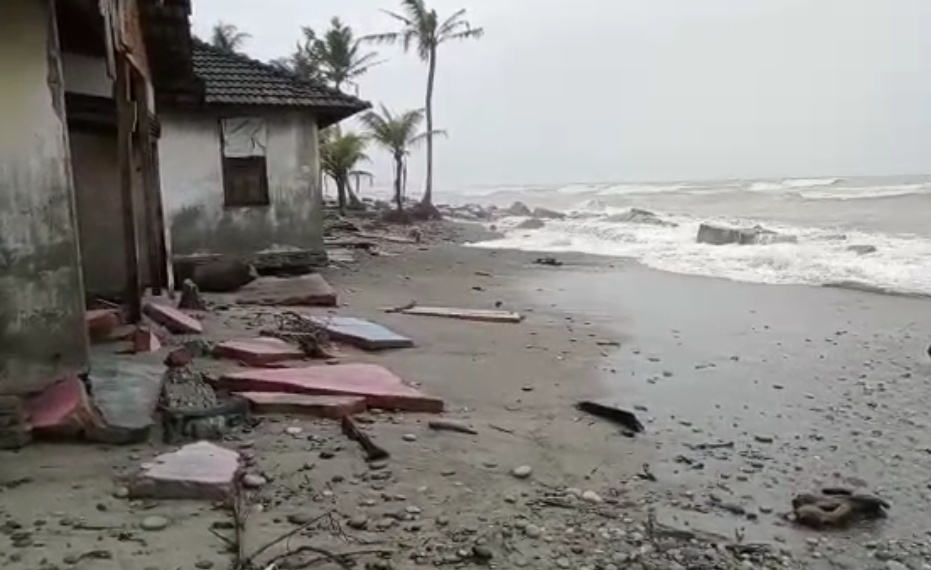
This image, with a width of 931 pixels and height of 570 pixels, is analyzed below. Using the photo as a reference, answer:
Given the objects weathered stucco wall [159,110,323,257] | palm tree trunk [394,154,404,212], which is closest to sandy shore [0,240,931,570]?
weathered stucco wall [159,110,323,257]

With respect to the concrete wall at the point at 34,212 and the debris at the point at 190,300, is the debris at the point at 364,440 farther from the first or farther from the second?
the debris at the point at 190,300

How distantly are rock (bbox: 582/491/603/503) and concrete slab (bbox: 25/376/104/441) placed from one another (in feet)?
9.29

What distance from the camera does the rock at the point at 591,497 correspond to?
535 centimetres

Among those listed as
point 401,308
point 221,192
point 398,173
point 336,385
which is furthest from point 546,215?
point 336,385

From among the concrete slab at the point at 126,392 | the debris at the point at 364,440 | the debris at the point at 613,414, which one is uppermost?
the concrete slab at the point at 126,392

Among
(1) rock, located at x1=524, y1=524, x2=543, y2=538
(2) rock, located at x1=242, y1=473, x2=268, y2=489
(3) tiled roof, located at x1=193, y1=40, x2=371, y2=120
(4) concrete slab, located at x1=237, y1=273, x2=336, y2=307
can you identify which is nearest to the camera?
(1) rock, located at x1=524, y1=524, x2=543, y2=538

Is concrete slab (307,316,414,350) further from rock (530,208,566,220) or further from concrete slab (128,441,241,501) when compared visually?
rock (530,208,566,220)

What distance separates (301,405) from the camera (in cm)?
638

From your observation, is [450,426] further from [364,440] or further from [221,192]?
[221,192]

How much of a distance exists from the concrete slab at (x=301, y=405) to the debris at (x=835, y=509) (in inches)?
116

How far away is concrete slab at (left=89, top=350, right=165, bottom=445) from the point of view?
5523 mm

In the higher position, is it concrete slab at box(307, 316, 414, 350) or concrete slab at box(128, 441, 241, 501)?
concrete slab at box(128, 441, 241, 501)

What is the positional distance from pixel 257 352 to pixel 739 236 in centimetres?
2228

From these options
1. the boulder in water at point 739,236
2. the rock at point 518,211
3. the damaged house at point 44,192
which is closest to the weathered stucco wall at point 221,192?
the damaged house at point 44,192
